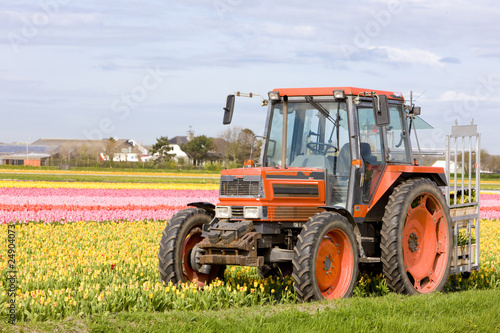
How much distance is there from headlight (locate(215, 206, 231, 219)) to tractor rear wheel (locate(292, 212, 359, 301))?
101 centimetres

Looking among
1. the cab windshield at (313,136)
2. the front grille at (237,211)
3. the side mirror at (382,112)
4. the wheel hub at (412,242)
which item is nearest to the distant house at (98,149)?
the cab windshield at (313,136)

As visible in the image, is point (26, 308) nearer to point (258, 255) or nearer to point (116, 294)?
point (116, 294)

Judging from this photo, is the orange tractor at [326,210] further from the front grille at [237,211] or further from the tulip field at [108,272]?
the tulip field at [108,272]

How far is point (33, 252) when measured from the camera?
38.7 feet

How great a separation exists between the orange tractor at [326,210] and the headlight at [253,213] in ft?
0.04

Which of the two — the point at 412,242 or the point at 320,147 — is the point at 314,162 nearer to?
the point at 320,147

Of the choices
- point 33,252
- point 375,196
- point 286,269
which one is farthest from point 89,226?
point 375,196

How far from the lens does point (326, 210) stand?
7867 millimetres

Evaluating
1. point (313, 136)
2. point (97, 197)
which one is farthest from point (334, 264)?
point (97, 197)

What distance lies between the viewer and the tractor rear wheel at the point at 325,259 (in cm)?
714

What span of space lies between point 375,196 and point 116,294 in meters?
3.38

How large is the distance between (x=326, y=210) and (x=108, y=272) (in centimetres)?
345

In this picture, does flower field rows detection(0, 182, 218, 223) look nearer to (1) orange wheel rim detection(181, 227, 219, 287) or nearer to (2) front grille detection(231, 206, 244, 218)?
(1) orange wheel rim detection(181, 227, 219, 287)

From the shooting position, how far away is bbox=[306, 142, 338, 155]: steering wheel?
8242mm
